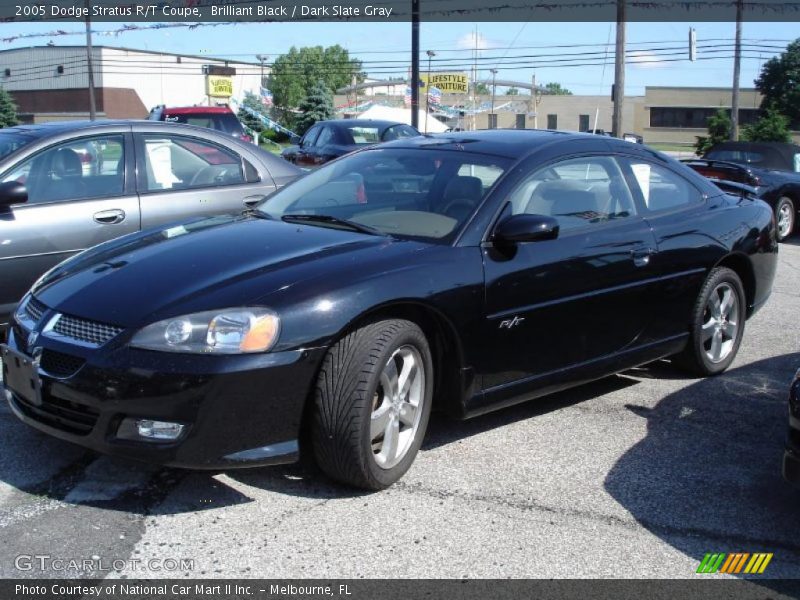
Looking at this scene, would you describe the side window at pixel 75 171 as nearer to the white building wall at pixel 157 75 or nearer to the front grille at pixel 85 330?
the front grille at pixel 85 330

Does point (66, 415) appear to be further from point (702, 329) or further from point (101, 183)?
point (702, 329)

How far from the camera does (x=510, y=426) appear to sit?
4.73 meters

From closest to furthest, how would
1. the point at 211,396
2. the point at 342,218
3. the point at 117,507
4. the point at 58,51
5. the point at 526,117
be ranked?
1. the point at 211,396
2. the point at 117,507
3. the point at 342,218
4. the point at 58,51
5. the point at 526,117

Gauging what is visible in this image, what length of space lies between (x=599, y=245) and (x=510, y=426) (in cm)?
108

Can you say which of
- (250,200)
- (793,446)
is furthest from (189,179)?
(793,446)

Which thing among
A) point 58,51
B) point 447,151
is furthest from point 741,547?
point 58,51

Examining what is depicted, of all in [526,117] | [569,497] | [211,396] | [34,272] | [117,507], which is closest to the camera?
[211,396]

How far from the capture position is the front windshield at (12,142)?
5742mm

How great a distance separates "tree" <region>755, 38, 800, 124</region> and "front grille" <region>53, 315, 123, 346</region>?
62.1 meters

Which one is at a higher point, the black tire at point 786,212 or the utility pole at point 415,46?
the utility pole at point 415,46

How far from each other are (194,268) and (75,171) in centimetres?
258

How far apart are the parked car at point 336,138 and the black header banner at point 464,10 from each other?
1455 cm

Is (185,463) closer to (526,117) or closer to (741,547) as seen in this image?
(741,547)

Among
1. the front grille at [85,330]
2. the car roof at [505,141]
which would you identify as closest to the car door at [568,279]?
the car roof at [505,141]
